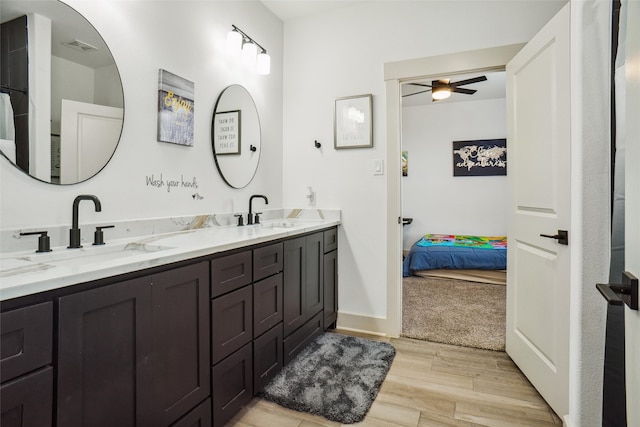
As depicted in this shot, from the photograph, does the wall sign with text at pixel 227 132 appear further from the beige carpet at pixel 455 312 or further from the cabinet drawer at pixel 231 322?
the beige carpet at pixel 455 312

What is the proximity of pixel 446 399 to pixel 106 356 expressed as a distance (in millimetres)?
1645

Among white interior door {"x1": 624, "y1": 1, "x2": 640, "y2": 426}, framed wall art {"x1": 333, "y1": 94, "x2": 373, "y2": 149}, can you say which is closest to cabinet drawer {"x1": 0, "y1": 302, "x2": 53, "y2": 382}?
white interior door {"x1": 624, "y1": 1, "x2": 640, "y2": 426}

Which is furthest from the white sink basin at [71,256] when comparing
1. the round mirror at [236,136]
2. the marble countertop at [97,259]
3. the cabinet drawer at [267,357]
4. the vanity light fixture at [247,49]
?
the vanity light fixture at [247,49]

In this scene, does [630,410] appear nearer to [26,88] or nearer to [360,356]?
[360,356]

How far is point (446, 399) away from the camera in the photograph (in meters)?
1.85

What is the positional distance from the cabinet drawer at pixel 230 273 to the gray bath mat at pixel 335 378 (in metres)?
0.69

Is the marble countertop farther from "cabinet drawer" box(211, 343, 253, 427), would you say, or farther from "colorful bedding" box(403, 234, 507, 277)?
"colorful bedding" box(403, 234, 507, 277)

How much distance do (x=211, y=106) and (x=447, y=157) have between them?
4.53 meters

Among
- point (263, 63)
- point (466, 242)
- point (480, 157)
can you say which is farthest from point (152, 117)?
point (480, 157)

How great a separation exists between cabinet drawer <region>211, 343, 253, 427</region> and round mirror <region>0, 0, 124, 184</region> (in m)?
1.03

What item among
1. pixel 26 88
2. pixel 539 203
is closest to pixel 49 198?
pixel 26 88

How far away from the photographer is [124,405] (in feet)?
3.52

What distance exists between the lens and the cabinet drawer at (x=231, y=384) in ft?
4.85

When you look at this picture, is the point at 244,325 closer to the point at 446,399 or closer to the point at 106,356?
the point at 106,356
